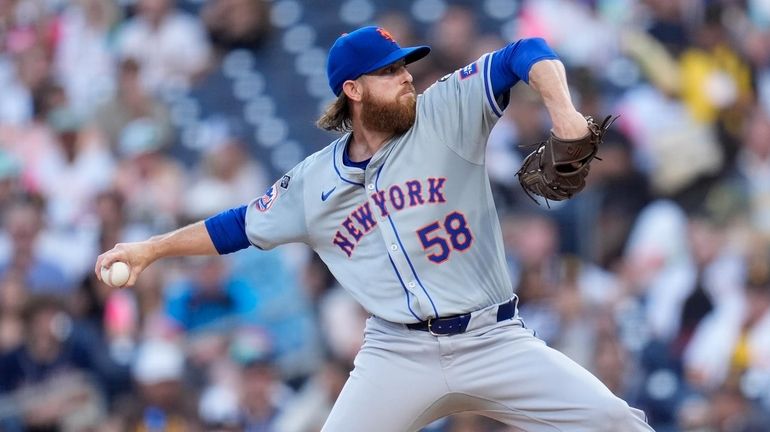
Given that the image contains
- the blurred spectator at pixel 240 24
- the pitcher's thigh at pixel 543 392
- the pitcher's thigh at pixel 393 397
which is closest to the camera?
the pitcher's thigh at pixel 543 392

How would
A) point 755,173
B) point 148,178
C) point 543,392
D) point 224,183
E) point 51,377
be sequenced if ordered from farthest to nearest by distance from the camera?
1. point 148,178
2. point 224,183
3. point 51,377
4. point 755,173
5. point 543,392

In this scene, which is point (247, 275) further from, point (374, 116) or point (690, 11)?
point (374, 116)

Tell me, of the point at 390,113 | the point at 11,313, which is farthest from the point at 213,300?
the point at 390,113

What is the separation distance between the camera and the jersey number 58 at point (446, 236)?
14.4ft

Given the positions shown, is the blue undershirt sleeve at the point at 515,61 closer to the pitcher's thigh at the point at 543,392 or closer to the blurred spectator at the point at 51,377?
the pitcher's thigh at the point at 543,392

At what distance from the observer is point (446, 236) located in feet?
14.4

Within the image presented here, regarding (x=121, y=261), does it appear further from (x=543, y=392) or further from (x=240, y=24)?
(x=240, y=24)

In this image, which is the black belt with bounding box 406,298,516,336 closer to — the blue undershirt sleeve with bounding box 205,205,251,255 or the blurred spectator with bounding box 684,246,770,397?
the blue undershirt sleeve with bounding box 205,205,251,255

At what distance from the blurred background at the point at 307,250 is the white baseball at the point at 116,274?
9.13 feet

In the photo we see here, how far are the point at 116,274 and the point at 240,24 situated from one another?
5905 millimetres

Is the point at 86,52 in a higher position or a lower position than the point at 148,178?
higher

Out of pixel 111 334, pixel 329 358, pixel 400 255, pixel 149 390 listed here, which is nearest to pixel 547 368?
pixel 400 255

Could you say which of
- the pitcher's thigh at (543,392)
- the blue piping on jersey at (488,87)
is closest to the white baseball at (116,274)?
the pitcher's thigh at (543,392)

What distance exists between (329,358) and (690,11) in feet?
10.6
